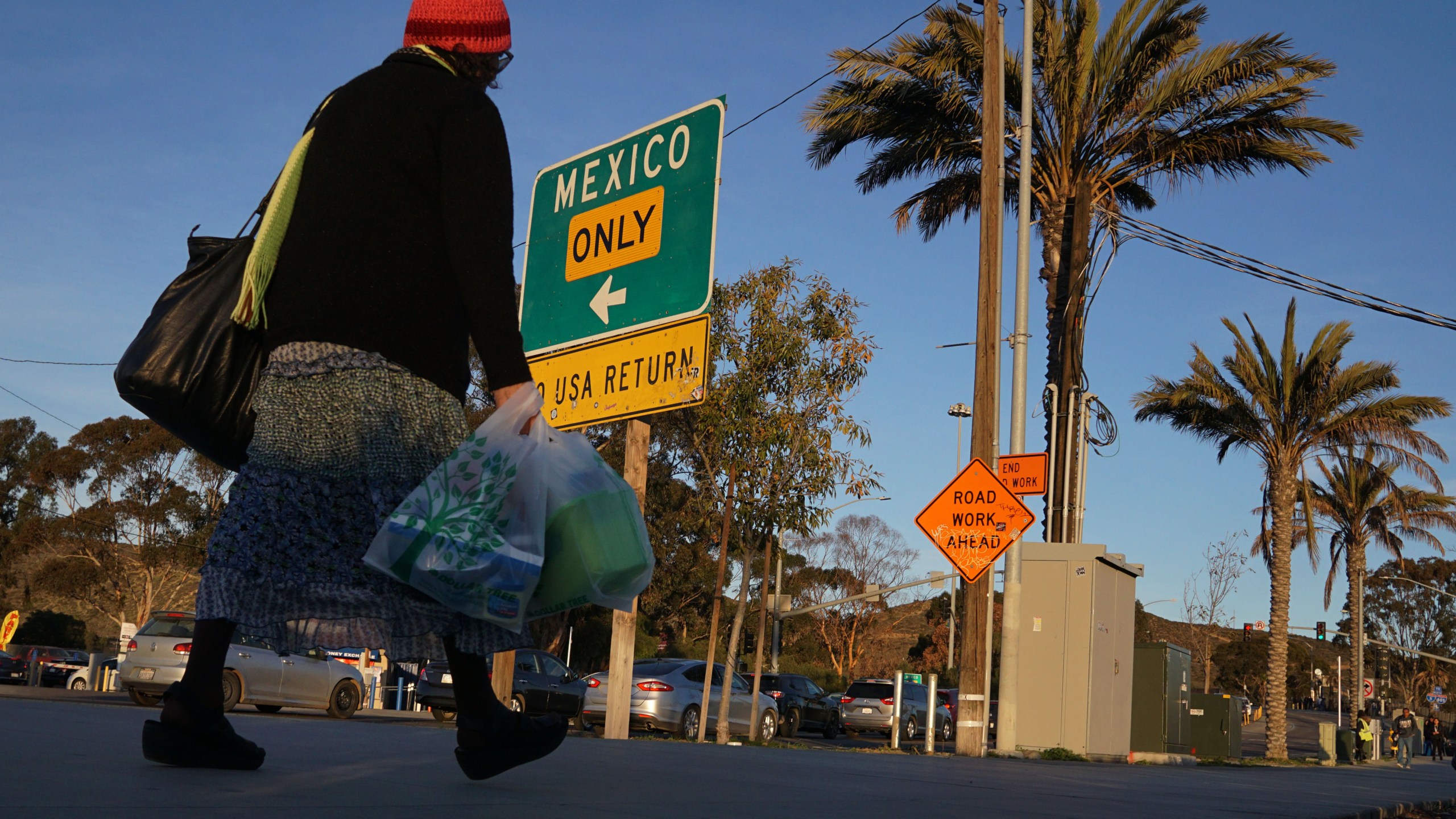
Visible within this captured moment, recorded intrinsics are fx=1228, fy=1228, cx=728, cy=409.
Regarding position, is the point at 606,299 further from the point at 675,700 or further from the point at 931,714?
the point at 675,700

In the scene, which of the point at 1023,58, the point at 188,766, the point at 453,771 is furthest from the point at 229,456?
the point at 1023,58

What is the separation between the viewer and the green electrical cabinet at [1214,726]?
69.8 feet

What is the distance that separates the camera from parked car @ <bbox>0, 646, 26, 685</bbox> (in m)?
31.4

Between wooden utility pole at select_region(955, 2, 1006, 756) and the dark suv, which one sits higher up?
wooden utility pole at select_region(955, 2, 1006, 756)

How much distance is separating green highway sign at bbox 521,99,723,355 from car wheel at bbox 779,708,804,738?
64.8ft

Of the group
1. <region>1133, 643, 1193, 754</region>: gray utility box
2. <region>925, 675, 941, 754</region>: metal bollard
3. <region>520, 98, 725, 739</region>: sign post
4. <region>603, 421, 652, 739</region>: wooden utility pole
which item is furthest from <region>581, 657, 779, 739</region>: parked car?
<region>520, 98, 725, 739</region>: sign post

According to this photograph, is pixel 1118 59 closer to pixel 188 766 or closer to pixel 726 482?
pixel 726 482

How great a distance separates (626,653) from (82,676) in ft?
85.7

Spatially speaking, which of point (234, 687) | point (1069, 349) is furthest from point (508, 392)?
point (1069, 349)

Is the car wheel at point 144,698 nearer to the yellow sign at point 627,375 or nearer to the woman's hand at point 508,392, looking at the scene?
the yellow sign at point 627,375

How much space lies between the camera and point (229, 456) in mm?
3031

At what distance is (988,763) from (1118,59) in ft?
50.8

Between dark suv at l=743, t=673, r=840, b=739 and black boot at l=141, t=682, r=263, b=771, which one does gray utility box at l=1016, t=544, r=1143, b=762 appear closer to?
black boot at l=141, t=682, r=263, b=771

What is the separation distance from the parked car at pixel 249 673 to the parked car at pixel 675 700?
417 centimetres
